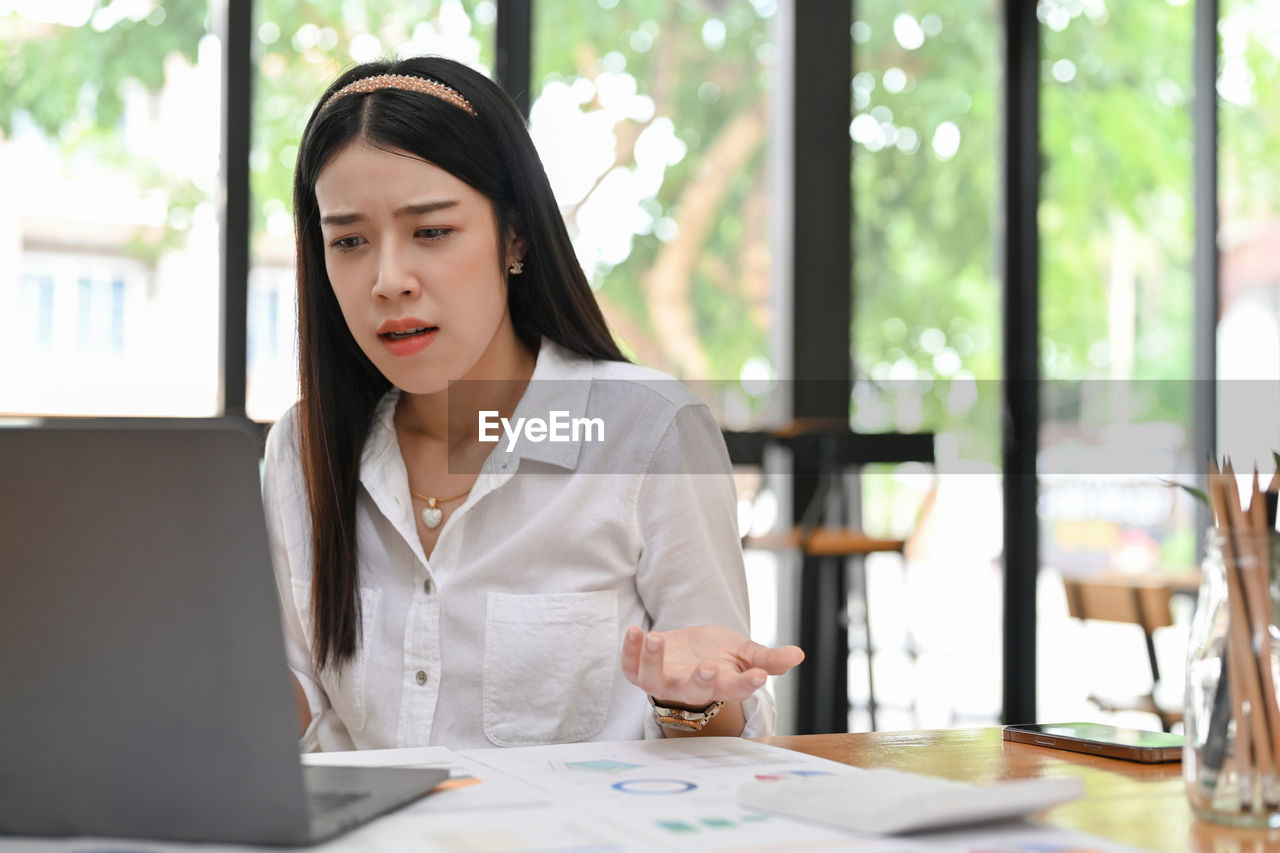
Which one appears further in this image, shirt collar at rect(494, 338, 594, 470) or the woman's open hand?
shirt collar at rect(494, 338, 594, 470)

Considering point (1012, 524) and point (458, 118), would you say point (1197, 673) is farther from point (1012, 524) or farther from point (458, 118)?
point (1012, 524)

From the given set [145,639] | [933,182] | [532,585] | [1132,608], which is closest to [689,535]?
[532,585]

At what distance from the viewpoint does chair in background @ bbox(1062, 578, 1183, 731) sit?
3084 mm

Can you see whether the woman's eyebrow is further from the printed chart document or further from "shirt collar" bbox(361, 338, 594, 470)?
the printed chart document

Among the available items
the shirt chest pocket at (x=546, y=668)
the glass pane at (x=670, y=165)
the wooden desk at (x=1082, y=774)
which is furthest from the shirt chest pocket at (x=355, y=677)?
the glass pane at (x=670, y=165)

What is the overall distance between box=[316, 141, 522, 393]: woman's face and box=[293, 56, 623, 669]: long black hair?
0.03 meters

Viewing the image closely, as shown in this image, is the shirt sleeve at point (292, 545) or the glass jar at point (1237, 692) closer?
the glass jar at point (1237, 692)

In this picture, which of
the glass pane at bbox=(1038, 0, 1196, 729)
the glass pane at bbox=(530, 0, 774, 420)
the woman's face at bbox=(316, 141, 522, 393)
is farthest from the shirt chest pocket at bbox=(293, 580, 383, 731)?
the glass pane at bbox=(1038, 0, 1196, 729)

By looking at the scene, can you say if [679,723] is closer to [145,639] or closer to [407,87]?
[145,639]

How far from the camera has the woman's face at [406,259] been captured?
1420 millimetres

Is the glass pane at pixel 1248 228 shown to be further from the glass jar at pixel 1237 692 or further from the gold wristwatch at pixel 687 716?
the glass jar at pixel 1237 692

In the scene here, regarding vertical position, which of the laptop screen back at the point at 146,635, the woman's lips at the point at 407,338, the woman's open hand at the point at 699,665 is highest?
the woman's lips at the point at 407,338

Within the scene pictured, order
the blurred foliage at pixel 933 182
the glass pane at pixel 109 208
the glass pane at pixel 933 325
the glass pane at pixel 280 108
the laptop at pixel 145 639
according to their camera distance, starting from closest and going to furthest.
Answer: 1. the laptop at pixel 145 639
2. the glass pane at pixel 109 208
3. the glass pane at pixel 280 108
4. the blurred foliage at pixel 933 182
5. the glass pane at pixel 933 325

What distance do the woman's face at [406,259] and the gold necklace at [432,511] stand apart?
5.2 inches
